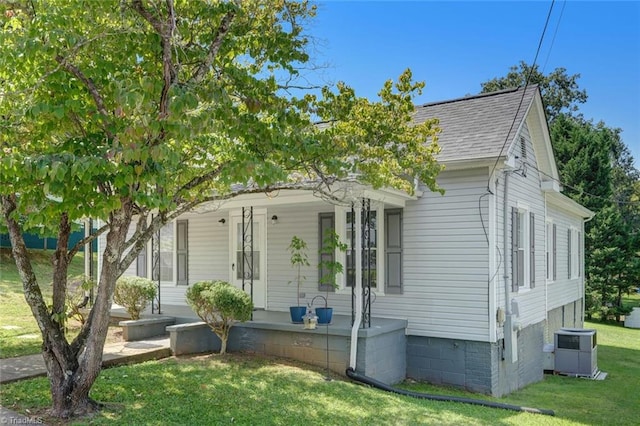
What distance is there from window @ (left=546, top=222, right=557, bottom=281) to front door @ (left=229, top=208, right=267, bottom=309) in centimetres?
761

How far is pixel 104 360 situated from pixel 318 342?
128 inches

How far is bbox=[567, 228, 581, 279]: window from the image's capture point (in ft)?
52.0

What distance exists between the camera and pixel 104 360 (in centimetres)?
712

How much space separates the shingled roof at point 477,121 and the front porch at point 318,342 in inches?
131

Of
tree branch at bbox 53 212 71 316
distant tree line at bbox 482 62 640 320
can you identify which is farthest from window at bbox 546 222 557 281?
tree branch at bbox 53 212 71 316

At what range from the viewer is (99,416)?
4.89m

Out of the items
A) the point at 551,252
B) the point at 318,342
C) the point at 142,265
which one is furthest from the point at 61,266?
the point at 551,252

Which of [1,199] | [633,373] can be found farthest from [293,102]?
[633,373]

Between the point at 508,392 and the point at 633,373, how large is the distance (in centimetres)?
477

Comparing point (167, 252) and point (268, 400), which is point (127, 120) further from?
point (167, 252)

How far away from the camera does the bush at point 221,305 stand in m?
7.98

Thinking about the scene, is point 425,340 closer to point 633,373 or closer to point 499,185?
point 499,185

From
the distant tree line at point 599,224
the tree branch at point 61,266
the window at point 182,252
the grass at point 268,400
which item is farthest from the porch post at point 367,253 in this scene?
the distant tree line at point 599,224

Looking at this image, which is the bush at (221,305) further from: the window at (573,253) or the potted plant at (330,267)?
the window at (573,253)
